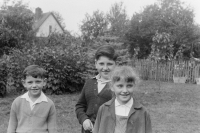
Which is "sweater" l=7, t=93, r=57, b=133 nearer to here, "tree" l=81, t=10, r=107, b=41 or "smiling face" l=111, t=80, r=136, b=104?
"smiling face" l=111, t=80, r=136, b=104

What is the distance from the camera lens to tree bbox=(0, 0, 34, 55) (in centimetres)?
1672

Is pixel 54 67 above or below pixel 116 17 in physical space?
below

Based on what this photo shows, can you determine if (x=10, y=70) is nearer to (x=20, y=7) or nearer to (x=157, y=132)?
(x=157, y=132)

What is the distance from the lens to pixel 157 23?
26.7m

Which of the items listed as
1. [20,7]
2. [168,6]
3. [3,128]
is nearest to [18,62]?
[3,128]

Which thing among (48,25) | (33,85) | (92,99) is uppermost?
(48,25)

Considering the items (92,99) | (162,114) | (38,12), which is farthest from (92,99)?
(38,12)

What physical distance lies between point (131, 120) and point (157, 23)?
26036mm

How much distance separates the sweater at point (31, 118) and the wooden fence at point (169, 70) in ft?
43.5

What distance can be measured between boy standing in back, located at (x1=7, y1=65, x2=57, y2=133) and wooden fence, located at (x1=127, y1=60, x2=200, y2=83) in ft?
43.4

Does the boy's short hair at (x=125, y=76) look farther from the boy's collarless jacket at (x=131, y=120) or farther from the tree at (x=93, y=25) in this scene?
the tree at (x=93, y=25)

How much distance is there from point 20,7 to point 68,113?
55.5 feet

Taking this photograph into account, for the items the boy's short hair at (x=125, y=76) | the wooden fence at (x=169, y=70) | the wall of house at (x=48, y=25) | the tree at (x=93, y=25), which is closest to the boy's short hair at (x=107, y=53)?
the boy's short hair at (x=125, y=76)

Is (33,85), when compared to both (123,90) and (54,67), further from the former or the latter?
(54,67)
